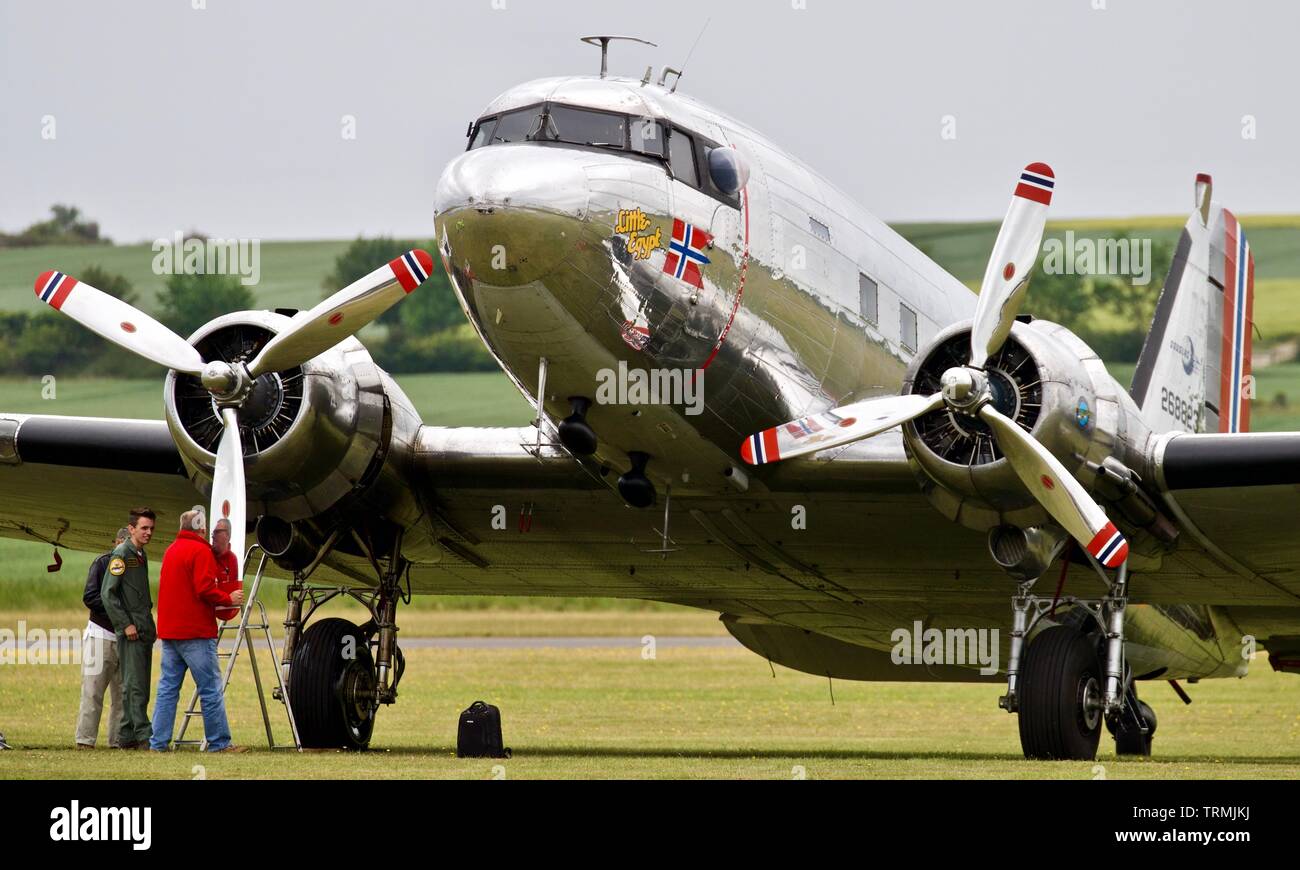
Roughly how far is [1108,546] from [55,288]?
28.9 feet

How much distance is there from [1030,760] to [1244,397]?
7.43m

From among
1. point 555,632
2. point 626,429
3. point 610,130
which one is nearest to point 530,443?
point 626,429

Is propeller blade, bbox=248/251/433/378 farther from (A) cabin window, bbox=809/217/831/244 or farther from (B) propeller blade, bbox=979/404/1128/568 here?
(B) propeller blade, bbox=979/404/1128/568

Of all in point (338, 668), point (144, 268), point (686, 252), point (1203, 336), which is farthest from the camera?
point (144, 268)

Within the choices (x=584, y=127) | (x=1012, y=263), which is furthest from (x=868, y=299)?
(x=584, y=127)

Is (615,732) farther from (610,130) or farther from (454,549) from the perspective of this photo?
(610,130)

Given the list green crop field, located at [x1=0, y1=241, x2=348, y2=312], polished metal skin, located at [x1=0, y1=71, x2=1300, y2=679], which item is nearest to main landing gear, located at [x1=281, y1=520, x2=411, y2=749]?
polished metal skin, located at [x1=0, y1=71, x2=1300, y2=679]

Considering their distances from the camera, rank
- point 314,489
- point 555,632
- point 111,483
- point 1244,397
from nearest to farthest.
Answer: point 314,489 → point 111,483 → point 1244,397 → point 555,632

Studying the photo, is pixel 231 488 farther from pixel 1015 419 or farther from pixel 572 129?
pixel 1015 419

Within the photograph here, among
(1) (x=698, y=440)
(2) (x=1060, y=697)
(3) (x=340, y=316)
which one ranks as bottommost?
(2) (x=1060, y=697)

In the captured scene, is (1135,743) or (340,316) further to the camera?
(1135,743)

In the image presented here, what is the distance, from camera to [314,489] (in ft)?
49.7

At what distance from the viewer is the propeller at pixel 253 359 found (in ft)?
47.1

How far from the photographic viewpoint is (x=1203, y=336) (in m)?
18.5
